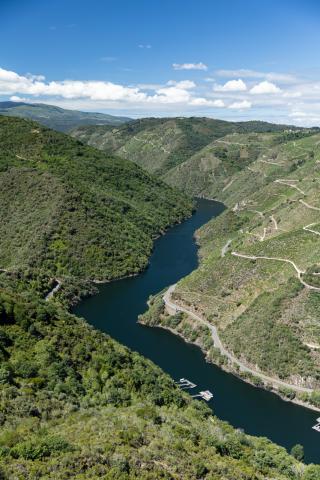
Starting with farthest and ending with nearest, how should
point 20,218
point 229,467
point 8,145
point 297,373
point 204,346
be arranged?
point 8,145, point 20,218, point 204,346, point 297,373, point 229,467

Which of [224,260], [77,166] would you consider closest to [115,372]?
[224,260]

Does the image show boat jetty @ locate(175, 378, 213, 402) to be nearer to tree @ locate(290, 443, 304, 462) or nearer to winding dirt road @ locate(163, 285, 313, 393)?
winding dirt road @ locate(163, 285, 313, 393)

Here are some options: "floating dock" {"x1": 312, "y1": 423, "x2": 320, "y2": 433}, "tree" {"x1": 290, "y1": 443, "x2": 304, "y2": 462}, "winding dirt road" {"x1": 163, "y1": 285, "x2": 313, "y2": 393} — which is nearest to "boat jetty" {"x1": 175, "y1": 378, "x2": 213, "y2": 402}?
"winding dirt road" {"x1": 163, "y1": 285, "x2": 313, "y2": 393}

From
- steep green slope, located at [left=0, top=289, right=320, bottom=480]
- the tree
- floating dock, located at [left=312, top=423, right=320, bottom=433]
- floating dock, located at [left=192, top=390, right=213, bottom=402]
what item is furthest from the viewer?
floating dock, located at [left=192, top=390, right=213, bottom=402]

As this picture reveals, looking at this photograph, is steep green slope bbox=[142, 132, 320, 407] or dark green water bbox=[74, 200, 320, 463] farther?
steep green slope bbox=[142, 132, 320, 407]

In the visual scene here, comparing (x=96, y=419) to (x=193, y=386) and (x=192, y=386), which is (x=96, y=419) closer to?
(x=192, y=386)

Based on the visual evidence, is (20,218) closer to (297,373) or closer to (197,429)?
(297,373)

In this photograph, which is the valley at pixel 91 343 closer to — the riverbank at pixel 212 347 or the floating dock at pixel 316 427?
the riverbank at pixel 212 347
